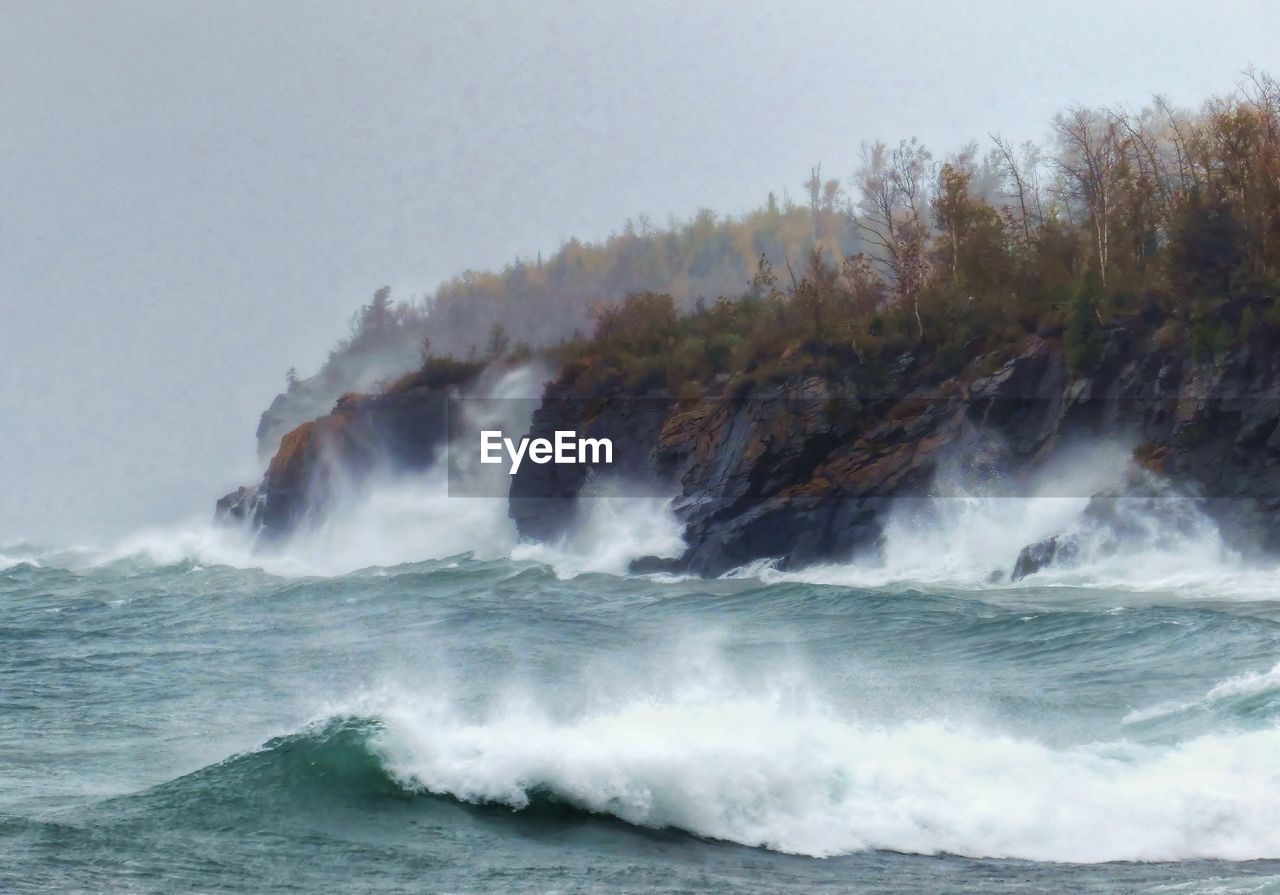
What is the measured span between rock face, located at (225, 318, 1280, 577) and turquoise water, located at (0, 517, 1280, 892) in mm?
9984

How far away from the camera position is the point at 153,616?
36500mm

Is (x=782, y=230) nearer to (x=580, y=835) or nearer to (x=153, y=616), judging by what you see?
(x=153, y=616)

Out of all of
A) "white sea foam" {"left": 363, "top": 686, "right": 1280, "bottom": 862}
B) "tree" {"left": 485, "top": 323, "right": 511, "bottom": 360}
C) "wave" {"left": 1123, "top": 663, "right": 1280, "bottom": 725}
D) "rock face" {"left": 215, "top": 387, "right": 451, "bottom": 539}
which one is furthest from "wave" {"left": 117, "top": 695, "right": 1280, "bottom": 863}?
"tree" {"left": 485, "top": 323, "right": 511, "bottom": 360}

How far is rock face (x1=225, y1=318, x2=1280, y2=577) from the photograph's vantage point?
35.7 metres

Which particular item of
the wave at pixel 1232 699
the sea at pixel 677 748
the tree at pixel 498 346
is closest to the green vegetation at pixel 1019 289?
the tree at pixel 498 346

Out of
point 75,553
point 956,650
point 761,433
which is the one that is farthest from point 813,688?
point 75,553

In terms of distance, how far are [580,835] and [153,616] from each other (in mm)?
26425

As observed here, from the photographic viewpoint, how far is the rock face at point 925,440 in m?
35.7

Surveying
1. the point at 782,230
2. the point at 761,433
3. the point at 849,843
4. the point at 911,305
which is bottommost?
the point at 849,843

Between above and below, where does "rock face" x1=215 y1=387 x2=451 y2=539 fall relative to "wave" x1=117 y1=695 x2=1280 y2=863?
above

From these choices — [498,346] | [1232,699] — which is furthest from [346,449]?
[1232,699]

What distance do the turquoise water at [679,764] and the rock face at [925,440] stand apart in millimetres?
9984

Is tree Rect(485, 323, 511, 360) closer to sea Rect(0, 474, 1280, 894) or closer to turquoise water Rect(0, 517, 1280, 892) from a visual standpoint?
sea Rect(0, 474, 1280, 894)

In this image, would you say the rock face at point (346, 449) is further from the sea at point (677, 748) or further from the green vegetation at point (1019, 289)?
the sea at point (677, 748)
